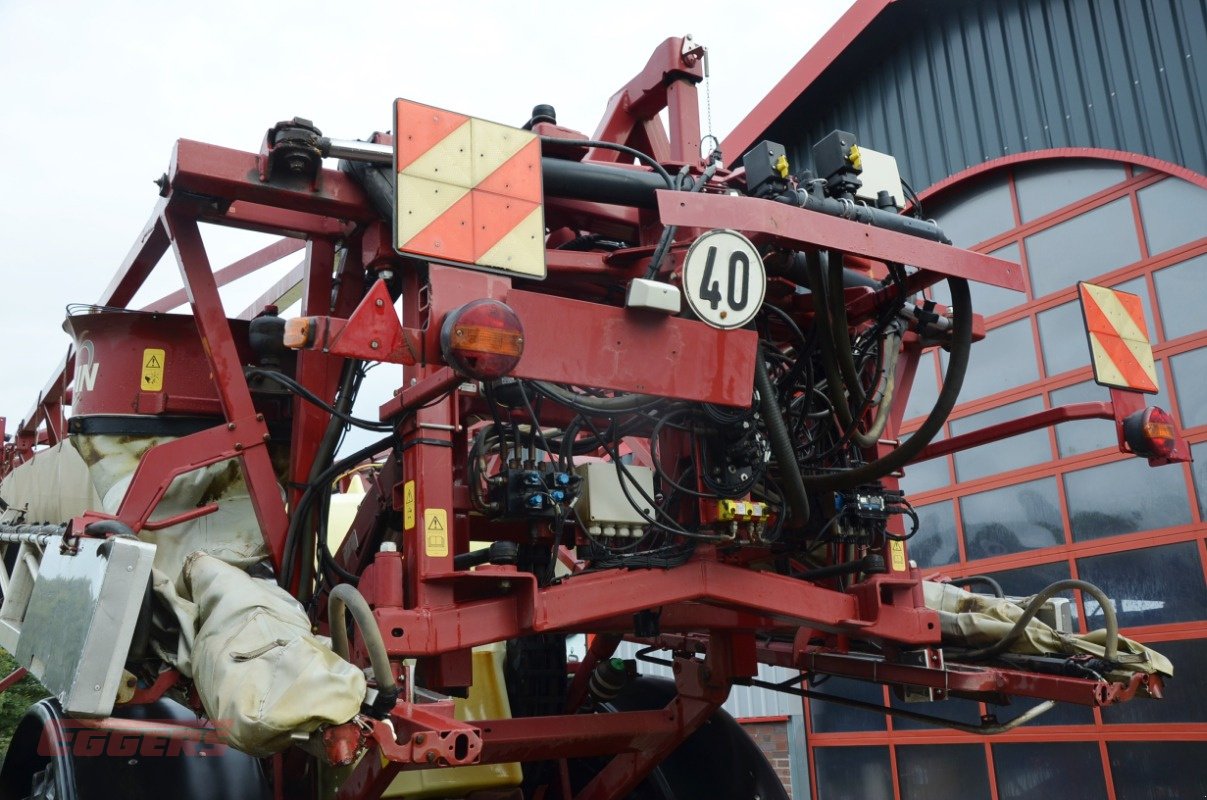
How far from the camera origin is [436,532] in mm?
3221

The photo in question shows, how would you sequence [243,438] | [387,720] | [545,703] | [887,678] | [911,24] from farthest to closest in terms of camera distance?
1. [911,24]
2. [545,703]
3. [887,678]
4. [243,438]
5. [387,720]

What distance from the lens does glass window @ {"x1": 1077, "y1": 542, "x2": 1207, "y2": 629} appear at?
6.50 meters

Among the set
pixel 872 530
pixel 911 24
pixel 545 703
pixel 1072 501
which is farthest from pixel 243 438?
pixel 911 24

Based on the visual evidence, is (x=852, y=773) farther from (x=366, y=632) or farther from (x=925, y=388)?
(x=366, y=632)

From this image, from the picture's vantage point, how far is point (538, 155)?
9.93 feet

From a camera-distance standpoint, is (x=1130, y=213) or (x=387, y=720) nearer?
(x=387, y=720)

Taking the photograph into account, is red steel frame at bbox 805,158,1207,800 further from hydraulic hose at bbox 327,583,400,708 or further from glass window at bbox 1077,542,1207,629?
hydraulic hose at bbox 327,583,400,708

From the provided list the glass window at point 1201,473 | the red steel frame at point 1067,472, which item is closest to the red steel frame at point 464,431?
the red steel frame at point 1067,472

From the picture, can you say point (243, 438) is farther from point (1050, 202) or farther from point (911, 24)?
point (911, 24)

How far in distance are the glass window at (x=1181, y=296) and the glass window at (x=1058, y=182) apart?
31.3 inches

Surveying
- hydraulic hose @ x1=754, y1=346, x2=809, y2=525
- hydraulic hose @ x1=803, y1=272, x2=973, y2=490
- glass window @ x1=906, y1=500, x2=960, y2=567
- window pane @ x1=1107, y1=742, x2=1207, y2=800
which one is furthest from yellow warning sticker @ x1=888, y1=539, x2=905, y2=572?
glass window @ x1=906, y1=500, x2=960, y2=567

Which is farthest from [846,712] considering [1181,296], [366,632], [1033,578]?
[366,632]

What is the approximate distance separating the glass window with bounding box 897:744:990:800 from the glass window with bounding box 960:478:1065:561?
4.51 ft

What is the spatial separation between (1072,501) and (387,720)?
19.3ft
